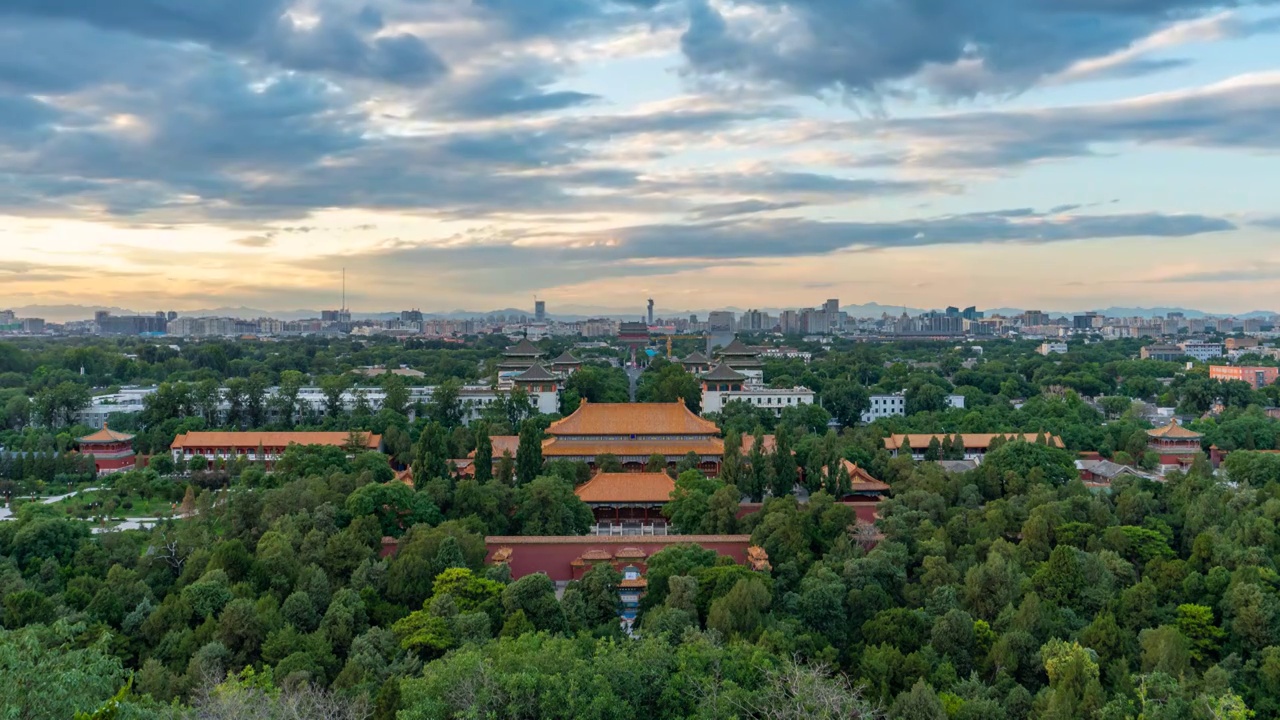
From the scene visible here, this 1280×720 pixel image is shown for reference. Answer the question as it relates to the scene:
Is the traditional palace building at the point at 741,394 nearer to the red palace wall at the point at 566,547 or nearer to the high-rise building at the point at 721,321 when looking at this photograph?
the red palace wall at the point at 566,547

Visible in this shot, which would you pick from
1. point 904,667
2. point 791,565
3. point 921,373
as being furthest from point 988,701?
point 921,373

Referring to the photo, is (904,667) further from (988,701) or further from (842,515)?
(842,515)

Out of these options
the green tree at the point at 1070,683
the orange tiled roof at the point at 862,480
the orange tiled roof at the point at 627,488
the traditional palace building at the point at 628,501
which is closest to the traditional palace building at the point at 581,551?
the traditional palace building at the point at 628,501

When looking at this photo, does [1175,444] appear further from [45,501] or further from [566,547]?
[45,501]

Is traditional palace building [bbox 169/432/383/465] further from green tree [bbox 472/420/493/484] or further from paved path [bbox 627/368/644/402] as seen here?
paved path [bbox 627/368/644/402]

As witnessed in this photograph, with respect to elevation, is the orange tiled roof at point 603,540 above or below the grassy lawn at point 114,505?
above

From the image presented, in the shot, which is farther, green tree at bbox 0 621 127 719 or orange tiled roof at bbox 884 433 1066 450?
orange tiled roof at bbox 884 433 1066 450

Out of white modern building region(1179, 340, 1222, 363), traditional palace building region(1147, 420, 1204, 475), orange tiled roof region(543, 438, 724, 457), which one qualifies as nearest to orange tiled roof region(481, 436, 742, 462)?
orange tiled roof region(543, 438, 724, 457)
